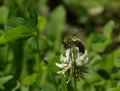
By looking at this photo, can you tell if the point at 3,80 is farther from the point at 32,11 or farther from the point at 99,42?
the point at 99,42

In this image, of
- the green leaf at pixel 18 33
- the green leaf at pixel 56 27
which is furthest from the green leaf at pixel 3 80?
the green leaf at pixel 56 27

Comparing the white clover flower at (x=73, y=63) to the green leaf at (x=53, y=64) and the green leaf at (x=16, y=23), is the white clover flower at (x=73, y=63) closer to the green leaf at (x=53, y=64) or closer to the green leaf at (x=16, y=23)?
the green leaf at (x=53, y=64)

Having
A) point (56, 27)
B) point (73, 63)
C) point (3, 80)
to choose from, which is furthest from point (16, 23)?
point (56, 27)

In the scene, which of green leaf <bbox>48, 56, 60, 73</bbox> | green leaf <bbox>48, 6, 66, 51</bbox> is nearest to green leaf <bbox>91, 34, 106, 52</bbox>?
green leaf <bbox>48, 6, 66, 51</bbox>

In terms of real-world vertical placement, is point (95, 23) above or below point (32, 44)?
below

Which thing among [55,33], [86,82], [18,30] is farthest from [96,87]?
[55,33]

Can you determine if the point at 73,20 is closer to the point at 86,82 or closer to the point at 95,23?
the point at 95,23
